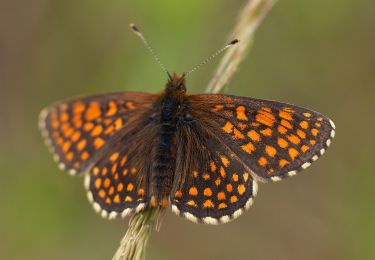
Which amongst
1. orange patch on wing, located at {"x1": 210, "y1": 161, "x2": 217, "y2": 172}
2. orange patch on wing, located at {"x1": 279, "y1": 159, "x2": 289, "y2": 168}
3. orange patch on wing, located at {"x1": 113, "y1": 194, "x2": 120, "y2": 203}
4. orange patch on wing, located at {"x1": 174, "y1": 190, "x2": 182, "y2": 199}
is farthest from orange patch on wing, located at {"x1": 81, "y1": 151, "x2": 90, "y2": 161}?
orange patch on wing, located at {"x1": 279, "y1": 159, "x2": 289, "y2": 168}

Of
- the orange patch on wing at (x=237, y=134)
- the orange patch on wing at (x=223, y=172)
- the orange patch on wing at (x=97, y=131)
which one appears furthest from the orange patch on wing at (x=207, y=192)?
the orange patch on wing at (x=97, y=131)

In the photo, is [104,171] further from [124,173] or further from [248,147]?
[248,147]

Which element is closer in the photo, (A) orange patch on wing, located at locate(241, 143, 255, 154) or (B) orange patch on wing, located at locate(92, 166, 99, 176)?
(A) orange patch on wing, located at locate(241, 143, 255, 154)

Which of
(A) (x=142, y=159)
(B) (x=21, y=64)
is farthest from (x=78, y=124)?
(B) (x=21, y=64)

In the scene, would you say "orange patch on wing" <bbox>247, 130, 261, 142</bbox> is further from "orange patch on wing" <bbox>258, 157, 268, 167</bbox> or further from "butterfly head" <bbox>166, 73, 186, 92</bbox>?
"butterfly head" <bbox>166, 73, 186, 92</bbox>

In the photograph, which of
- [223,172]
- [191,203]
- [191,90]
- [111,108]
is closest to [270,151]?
[223,172]

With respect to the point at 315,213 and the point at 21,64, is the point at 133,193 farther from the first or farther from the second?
the point at 21,64
